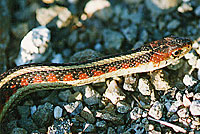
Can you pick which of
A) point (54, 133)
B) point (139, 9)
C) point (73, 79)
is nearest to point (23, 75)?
point (73, 79)

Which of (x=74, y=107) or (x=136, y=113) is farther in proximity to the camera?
(x=74, y=107)

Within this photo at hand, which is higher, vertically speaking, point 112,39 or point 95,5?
point 95,5

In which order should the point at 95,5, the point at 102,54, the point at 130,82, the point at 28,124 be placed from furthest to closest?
the point at 95,5 → the point at 102,54 → the point at 130,82 → the point at 28,124

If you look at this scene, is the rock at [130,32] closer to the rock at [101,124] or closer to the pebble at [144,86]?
the pebble at [144,86]

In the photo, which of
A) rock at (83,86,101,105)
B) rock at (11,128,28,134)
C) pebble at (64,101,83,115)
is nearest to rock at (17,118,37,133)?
rock at (11,128,28,134)

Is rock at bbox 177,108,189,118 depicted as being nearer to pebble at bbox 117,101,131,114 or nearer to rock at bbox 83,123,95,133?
pebble at bbox 117,101,131,114

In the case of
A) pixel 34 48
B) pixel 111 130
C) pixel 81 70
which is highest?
pixel 34 48

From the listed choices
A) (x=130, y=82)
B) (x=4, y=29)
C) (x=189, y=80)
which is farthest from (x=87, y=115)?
(x=4, y=29)

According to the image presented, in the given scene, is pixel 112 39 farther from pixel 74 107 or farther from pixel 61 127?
pixel 61 127
